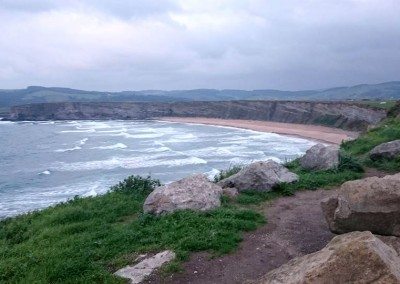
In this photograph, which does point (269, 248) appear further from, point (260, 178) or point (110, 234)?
point (260, 178)

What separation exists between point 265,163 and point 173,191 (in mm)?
3570

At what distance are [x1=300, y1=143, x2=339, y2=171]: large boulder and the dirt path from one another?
4223mm

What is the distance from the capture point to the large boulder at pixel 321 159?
15.4 m

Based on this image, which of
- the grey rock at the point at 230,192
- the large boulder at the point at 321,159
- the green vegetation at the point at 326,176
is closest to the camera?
the grey rock at the point at 230,192

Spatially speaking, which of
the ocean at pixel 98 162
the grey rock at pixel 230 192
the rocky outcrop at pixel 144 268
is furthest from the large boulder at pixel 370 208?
the ocean at pixel 98 162

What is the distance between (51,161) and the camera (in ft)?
140

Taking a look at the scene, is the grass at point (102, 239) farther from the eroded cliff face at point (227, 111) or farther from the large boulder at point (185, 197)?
the eroded cliff face at point (227, 111)

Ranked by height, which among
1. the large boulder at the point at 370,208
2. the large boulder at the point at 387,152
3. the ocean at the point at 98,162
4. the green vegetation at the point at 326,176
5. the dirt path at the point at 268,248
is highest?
the large boulder at the point at 370,208

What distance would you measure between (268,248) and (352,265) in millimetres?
4078

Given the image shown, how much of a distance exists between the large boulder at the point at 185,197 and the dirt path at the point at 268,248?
57.5 inches

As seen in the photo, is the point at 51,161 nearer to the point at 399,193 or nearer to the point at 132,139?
the point at 132,139

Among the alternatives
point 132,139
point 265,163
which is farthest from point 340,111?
point 265,163

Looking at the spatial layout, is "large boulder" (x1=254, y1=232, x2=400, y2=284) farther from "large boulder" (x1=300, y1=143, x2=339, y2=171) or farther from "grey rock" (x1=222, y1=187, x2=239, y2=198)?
"large boulder" (x1=300, y1=143, x2=339, y2=171)

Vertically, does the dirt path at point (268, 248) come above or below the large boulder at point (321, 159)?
below
